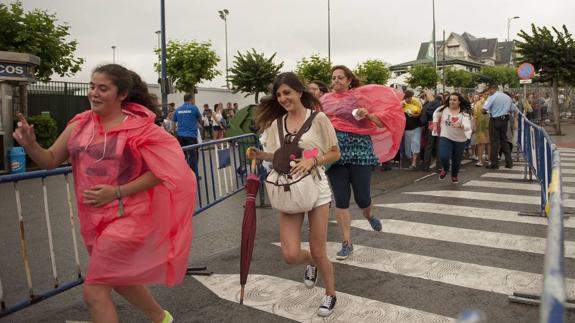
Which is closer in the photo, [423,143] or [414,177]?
[414,177]

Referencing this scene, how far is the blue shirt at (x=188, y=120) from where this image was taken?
12.1 meters

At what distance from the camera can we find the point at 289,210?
3.67m

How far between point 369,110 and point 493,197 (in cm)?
409

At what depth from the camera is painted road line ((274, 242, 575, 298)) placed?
4328mm

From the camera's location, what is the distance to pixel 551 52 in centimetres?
1962

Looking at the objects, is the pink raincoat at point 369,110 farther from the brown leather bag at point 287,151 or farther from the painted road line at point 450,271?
the brown leather bag at point 287,151

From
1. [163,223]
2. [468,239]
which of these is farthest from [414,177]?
[163,223]

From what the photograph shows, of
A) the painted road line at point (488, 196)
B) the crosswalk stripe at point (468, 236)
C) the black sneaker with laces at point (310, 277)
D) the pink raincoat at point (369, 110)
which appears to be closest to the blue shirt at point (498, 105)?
the painted road line at point (488, 196)

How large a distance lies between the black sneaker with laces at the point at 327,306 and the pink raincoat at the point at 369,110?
6.17ft

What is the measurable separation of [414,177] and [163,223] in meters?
8.59

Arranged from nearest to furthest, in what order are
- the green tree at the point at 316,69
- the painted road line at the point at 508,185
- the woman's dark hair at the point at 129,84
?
the woman's dark hair at the point at 129,84 < the painted road line at the point at 508,185 < the green tree at the point at 316,69

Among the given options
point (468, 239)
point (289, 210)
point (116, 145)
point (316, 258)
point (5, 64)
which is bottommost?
point (468, 239)

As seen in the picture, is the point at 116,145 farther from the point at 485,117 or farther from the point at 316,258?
the point at 485,117

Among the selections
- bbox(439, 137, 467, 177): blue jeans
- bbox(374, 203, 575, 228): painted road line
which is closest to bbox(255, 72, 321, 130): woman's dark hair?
bbox(374, 203, 575, 228): painted road line
